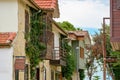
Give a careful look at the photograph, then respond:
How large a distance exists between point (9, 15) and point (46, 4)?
25.3ft

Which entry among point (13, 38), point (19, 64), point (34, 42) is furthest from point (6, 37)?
point (34, 42)

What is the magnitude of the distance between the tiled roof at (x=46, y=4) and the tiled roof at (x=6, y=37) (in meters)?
7.31

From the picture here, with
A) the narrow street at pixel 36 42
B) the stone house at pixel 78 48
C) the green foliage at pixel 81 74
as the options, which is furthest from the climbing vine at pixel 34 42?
the green foliage at pixel 81 74

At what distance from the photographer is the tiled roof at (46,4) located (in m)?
39.2

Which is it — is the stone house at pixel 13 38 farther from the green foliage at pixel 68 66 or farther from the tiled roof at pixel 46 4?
the green foliage at pixel 68 66

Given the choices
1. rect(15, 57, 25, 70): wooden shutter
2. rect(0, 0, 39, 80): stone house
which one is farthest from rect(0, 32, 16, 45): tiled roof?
rect(15, 57, 25, 70): wooden shutter

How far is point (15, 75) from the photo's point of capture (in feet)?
105

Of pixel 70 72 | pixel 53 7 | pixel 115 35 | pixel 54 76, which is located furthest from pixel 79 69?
pixel 115 35

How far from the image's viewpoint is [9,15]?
32188 mm

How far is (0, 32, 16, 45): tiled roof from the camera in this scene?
30.4 metres

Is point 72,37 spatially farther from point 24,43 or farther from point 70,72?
point 24,43

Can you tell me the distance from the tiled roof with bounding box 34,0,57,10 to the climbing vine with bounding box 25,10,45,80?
1344mm

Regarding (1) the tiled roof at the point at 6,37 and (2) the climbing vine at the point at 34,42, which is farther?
(2) the climbing vine at the point at 34,42

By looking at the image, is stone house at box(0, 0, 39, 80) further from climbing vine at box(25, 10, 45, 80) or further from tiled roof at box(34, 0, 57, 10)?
tiled roof at box(34, 0, 57, 10)
